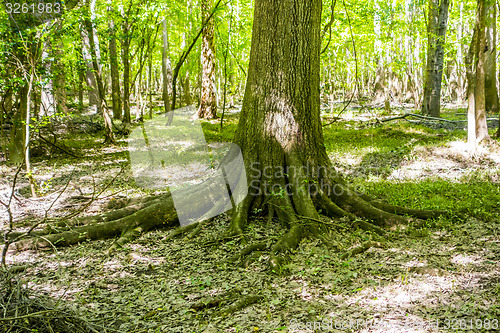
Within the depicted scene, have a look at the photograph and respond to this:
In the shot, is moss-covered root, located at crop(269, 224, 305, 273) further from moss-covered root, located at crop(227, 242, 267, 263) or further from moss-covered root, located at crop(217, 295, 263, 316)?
moss-covered root, located at crop(217, 295, 263, 316)

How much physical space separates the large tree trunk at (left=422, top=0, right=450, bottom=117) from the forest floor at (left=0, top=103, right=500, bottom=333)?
290 inches

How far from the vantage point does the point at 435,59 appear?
12.2 meters

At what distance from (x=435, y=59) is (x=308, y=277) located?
11.7m

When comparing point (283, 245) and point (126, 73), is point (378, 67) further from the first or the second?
point (283, 245)

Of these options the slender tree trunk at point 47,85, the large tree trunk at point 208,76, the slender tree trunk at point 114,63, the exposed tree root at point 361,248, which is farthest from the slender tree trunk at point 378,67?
the exposed tree root at point 361,248

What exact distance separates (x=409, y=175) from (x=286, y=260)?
450 cm

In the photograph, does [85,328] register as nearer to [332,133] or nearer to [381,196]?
[381,196]

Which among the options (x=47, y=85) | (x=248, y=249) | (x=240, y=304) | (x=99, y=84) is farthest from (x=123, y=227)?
(x=47, y=85)

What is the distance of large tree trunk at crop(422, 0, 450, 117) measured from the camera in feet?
37.6

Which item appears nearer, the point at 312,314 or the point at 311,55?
the point at 312,314

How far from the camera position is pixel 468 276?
10.6 ft

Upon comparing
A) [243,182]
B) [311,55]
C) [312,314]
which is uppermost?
[311,55]

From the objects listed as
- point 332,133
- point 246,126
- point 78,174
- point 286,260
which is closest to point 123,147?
point 78,174

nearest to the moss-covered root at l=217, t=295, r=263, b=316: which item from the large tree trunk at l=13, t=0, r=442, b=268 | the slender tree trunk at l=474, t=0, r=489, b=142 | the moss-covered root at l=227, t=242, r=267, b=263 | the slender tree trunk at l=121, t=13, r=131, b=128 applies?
the moss-covered root at l=227, t=242, r=267, b=263
